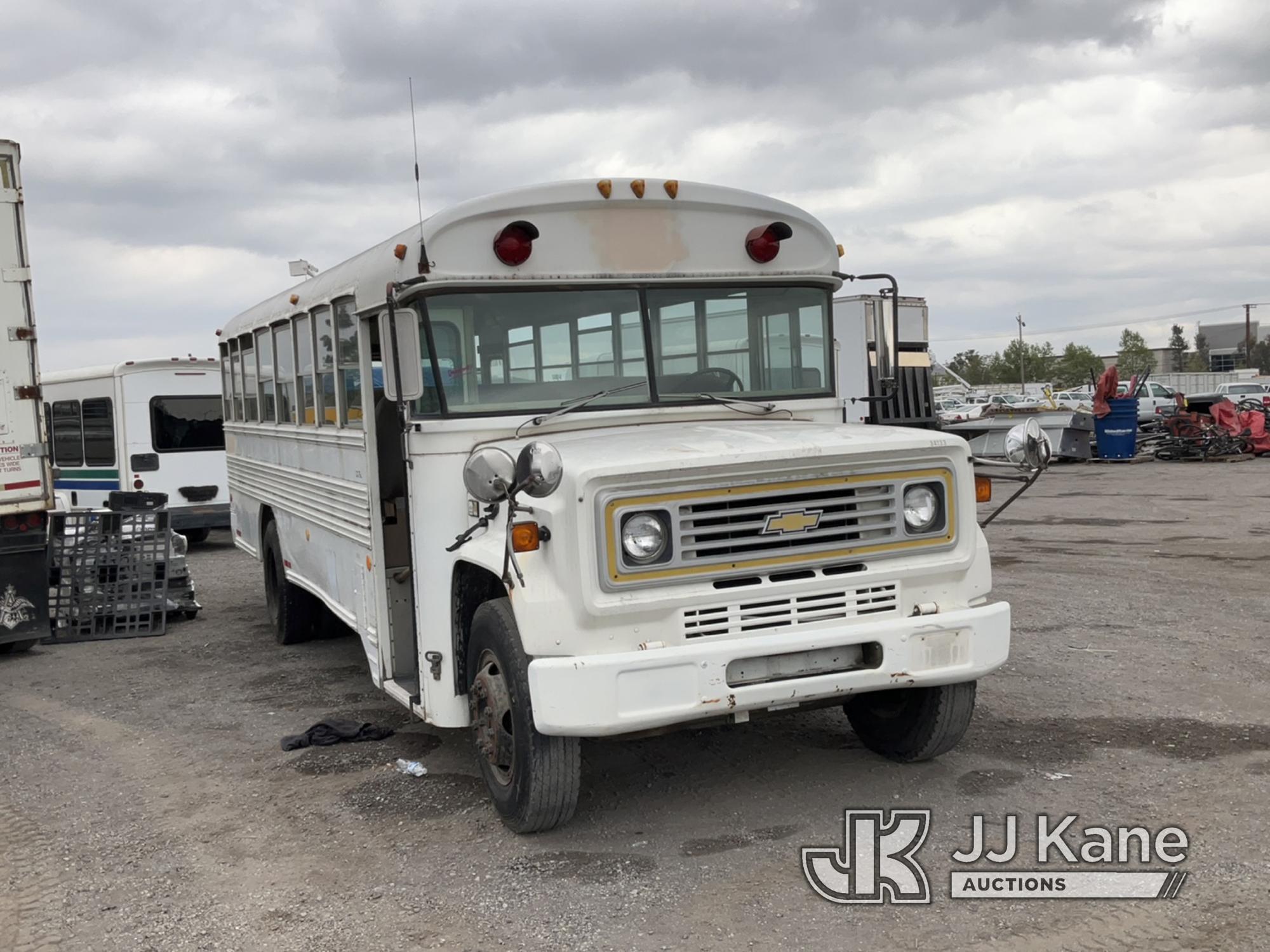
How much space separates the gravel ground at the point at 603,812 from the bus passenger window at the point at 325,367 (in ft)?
5.85

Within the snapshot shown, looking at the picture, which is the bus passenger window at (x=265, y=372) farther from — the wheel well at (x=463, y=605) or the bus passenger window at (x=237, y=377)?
the wheel well at (x=463, y=605)

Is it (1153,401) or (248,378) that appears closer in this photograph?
(248,378)

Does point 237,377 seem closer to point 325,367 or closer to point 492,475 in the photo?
point 325,367

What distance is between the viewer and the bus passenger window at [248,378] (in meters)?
9.16

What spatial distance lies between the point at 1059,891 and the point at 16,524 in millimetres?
A: 8167

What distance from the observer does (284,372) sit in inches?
317

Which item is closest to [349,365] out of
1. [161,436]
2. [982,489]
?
[982,489]

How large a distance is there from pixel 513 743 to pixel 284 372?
414 cm

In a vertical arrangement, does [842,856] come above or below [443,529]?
below

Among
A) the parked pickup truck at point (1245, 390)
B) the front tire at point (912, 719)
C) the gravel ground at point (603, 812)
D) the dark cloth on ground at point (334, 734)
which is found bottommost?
the gravel ground at point (603, 812)

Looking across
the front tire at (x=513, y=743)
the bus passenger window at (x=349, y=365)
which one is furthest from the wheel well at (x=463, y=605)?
the bus passenger window at (x=349, y=365)

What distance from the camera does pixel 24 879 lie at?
4762mm

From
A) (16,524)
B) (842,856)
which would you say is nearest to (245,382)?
(16,524)

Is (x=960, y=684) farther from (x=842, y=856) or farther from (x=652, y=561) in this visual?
(x=652, y=561)
